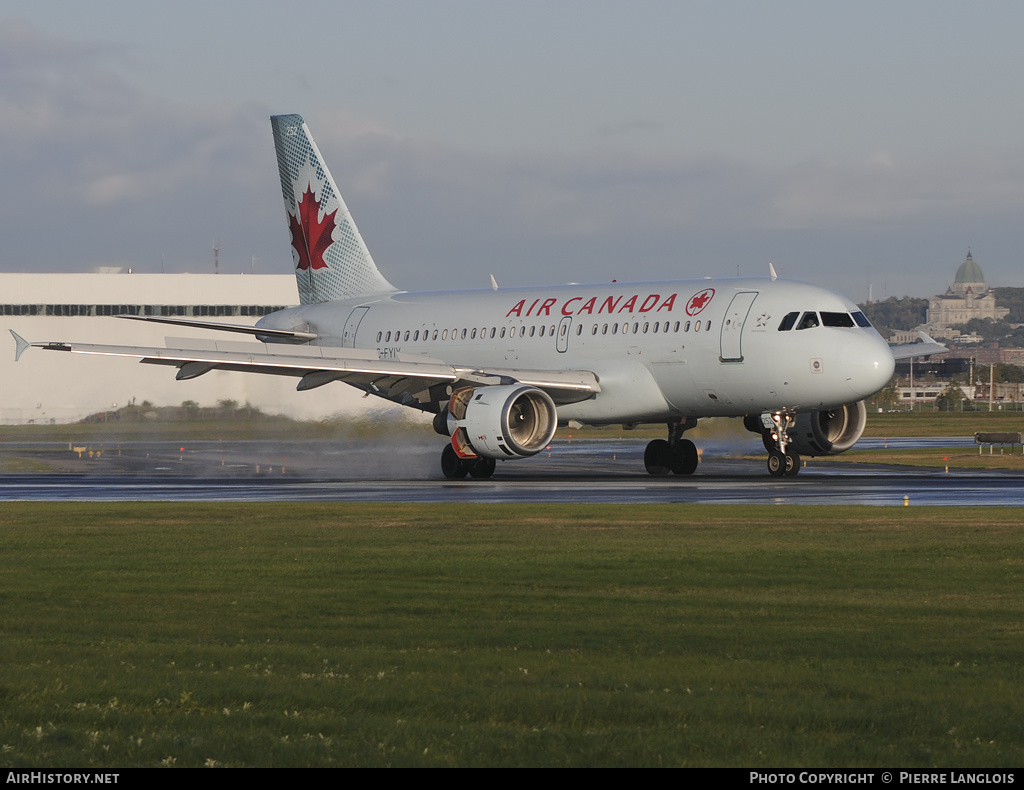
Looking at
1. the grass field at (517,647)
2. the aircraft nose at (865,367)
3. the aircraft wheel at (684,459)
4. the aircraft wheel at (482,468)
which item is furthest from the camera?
the aircraft wheel at (684,459)

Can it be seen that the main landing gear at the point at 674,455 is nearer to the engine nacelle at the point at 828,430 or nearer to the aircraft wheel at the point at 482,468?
the engine nacelle at the point at 828,430

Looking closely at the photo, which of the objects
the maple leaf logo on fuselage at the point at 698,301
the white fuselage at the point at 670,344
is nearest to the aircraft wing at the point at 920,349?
the white fuselage at the point at 670,344

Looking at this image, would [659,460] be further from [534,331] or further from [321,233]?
[321,233]

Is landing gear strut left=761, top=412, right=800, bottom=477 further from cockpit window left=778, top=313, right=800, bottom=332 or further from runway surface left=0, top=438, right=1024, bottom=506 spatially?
cockpit window left=778, top=313, right=800, bottom=332

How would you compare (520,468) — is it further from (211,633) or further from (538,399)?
(211,633)

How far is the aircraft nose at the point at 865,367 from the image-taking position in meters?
35.4

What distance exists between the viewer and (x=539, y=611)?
14250 mm

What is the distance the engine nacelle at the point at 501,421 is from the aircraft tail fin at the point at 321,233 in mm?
12867

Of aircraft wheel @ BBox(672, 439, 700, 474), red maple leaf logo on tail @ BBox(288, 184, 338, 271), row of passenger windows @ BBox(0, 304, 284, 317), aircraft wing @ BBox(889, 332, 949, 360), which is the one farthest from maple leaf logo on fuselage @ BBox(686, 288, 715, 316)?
row of passenger windows @ BBox(0, 304, 284, 317)

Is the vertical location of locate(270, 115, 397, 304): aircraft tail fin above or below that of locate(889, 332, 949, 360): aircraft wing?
above

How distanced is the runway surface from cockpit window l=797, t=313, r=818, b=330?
3.85 metres

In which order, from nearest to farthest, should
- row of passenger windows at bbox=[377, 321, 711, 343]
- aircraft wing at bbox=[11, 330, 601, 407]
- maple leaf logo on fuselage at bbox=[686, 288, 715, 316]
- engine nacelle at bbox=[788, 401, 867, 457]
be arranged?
aircraft wing at bbox=[11, 330, 601, 407]
maple leaf logo on fuselage at bbox=[686, 288, 715, 316]
row of passenger windows at bbox=[377, 321, 711, 343]
engine nacelle at bbox=[788, 401, 867, 457]

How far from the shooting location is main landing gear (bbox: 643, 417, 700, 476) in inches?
1619
